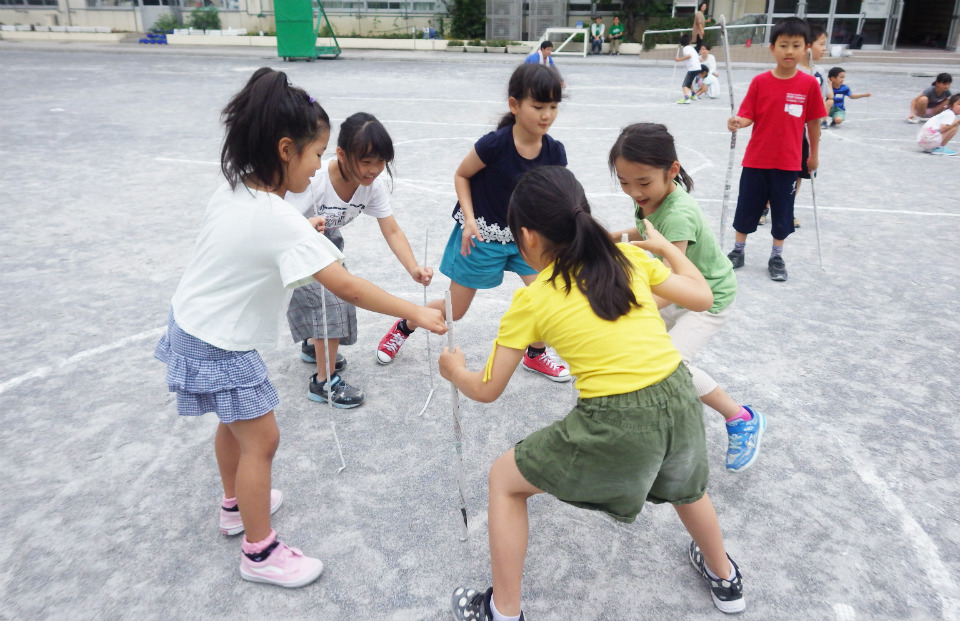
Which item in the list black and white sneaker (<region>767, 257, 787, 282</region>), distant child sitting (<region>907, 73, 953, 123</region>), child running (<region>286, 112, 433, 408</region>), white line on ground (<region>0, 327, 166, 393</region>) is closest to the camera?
child running (<region>286, 112, 433, 408</region>)

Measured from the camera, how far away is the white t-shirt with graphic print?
3.25 m

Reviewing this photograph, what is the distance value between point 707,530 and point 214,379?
5.36 ft

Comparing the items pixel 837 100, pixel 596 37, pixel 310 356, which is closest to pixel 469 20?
pixel 596 37

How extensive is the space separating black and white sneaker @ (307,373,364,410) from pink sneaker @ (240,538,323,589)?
3.51 ft

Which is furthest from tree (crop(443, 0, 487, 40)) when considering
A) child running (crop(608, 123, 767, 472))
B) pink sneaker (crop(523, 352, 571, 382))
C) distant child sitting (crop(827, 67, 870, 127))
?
child running (crop(608, 123, 767, 472))

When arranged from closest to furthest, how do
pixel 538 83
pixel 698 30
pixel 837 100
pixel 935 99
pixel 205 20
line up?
pixel 538 83, pixel 935 99, pixel 837 100, pixel 698 30, pixel 205 20

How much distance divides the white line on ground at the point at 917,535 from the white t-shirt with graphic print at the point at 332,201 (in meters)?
2.48

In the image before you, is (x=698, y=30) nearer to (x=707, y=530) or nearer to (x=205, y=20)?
(x=707, y=530)

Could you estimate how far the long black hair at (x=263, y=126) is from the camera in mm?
2008

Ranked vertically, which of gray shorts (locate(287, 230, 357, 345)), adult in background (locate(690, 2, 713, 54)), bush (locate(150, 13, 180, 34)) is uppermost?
bush (locate(150, 13, 180, 34))

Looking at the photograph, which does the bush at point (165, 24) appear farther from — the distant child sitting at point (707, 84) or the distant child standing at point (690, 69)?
the distant child sitting at point (707, 84)

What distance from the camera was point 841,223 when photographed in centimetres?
617

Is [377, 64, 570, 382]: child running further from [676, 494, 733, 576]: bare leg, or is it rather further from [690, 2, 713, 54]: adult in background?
[690, 2, 713, 54]: adult in background

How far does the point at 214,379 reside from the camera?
6.98 feet
